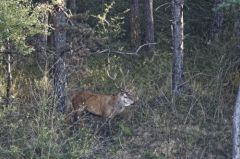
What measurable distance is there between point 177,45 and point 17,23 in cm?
441

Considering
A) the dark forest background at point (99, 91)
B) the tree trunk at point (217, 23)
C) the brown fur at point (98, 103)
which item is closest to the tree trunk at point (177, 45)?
the dark forest background at point (99, 91)

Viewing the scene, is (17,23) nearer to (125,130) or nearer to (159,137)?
(125,130)

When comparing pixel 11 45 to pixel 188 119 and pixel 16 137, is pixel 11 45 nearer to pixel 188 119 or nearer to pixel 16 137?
pixel 16 137

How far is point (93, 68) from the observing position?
16.3m

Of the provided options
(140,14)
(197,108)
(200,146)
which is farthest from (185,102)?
(140,14)

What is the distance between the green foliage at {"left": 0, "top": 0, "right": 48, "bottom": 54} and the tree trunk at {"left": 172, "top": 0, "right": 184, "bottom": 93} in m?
3.50

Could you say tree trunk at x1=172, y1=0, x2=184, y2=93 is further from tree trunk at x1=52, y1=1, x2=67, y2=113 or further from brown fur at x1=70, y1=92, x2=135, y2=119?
tree trunk at x1=52, y1=1, x2=67, y2=113

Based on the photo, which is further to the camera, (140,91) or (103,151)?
(140,91)

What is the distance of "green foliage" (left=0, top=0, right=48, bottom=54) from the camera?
38.0 feet

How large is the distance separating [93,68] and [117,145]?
418 cm

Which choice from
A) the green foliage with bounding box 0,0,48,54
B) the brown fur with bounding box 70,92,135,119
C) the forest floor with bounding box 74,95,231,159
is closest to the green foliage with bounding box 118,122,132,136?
the forest floor with bounding box 74,95,231,159

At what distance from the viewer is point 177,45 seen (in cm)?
1414

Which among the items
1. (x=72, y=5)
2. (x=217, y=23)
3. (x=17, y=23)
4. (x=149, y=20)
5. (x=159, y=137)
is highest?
(x=72, y=5)

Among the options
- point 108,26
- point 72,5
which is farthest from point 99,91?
point 72,5
